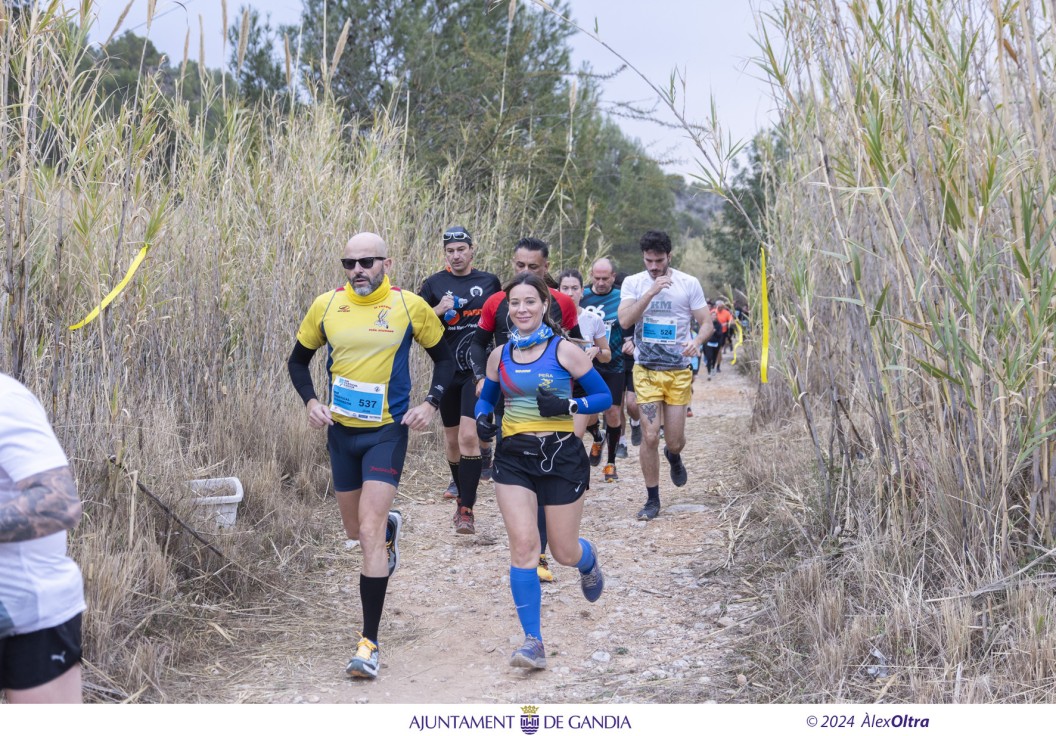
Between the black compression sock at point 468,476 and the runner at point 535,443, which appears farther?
the black compression sock at point 468,476

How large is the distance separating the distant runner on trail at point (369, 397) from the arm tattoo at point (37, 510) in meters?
2.04

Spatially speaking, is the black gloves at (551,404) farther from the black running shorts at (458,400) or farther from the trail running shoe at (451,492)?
the trail running shoe at (451,492)

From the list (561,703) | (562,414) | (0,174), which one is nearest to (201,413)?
(0,174)

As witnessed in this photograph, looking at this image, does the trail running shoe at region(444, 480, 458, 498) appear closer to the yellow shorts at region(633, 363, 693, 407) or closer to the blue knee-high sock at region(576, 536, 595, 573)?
the yellow shorts at region(633, 363, 693, 407)

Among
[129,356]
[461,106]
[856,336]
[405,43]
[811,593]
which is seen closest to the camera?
[811,593]

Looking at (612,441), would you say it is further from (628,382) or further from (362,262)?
(362,262)

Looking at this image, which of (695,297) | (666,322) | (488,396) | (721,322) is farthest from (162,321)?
(721,322)

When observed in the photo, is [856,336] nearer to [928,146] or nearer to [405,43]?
[928,146]

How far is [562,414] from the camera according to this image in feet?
13.7

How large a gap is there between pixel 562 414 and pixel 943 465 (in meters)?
1.53

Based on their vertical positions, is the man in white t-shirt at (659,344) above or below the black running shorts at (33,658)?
above

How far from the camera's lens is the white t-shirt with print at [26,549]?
214cm
